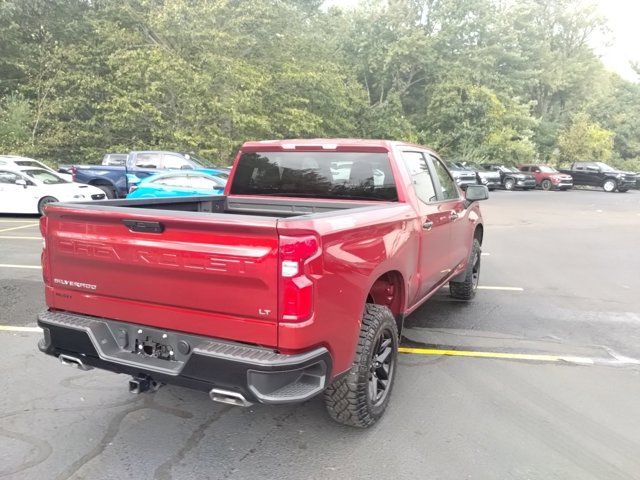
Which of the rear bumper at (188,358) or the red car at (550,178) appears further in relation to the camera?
the red car at (550,178)

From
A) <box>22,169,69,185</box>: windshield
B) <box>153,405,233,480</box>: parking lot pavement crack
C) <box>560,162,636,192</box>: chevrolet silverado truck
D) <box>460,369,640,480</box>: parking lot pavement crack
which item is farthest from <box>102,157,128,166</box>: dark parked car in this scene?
<box>560,162,636,192</box>: chevrolet silverado truck

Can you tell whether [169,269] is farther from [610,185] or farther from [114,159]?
[610,185]

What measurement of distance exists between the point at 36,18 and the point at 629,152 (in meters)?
46.1

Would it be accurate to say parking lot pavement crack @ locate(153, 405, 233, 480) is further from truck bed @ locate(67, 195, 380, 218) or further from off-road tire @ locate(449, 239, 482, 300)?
off-road tire @ locate(449, 239, 482, 300)

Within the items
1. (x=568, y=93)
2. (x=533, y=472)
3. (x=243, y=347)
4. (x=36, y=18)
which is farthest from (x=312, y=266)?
(x=568, y=93)

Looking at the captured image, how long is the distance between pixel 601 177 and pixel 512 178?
572 centimetres

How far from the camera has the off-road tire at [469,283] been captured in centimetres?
633

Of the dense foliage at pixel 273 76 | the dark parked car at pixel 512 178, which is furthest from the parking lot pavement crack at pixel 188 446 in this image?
the dark parked car at pixel 512 178

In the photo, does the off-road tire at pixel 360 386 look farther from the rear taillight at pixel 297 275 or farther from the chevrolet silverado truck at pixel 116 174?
the chevrolet silverado truck at pixel 116 174

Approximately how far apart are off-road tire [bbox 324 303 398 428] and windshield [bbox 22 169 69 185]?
1318cm

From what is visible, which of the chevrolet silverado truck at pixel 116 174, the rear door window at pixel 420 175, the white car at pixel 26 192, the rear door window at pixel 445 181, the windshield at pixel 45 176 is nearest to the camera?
the rear door window at pixel 420 175

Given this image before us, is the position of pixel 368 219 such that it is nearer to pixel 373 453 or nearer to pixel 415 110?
pixel 373 453

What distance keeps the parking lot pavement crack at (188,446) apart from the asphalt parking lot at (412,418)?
10mm

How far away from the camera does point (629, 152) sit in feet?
153
